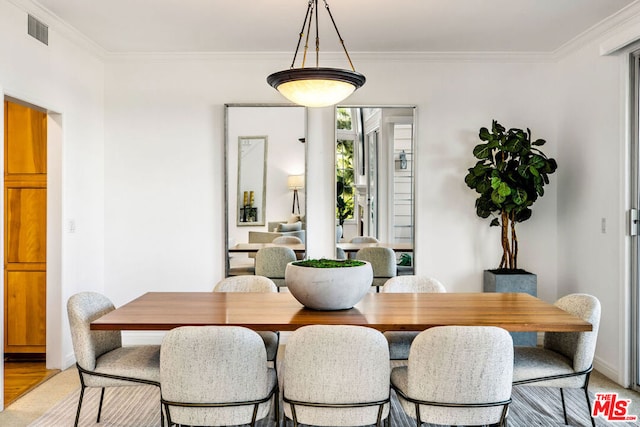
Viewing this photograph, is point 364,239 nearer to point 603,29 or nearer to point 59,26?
point 603,29

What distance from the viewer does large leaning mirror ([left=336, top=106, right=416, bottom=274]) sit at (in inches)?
186

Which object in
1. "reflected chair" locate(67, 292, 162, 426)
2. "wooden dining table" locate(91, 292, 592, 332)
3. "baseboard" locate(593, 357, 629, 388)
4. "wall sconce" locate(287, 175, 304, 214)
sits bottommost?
"baseboard" locate(593, 357, 629, 388)

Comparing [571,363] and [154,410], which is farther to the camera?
[154,410]

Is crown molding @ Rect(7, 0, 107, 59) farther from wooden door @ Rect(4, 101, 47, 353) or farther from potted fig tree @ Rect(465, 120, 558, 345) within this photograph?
potted fig tree @ Rect(465, 120, 558, 345)

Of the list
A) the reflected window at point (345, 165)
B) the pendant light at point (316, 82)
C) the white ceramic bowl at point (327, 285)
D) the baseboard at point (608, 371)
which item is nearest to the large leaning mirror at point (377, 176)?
the reflected window at point (345, 165)

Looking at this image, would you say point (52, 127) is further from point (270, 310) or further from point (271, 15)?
point (270, 310)

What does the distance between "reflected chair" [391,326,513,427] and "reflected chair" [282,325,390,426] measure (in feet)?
0.47

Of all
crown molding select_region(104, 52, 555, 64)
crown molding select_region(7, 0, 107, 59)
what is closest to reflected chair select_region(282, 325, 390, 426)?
crown molding select_region(7, 0, 107, 59)

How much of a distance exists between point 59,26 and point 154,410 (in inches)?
108

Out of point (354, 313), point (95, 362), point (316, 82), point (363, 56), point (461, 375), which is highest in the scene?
point (363, 56)

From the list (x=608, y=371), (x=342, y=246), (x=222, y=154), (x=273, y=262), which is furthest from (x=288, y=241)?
(x=608, y=371)

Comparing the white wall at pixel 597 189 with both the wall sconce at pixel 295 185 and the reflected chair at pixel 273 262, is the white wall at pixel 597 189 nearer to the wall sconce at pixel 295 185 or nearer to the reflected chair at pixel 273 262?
the wall sconce at pixel 295 185

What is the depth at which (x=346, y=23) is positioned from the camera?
3967 mm

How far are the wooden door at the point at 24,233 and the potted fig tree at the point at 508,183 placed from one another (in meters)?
3.39
